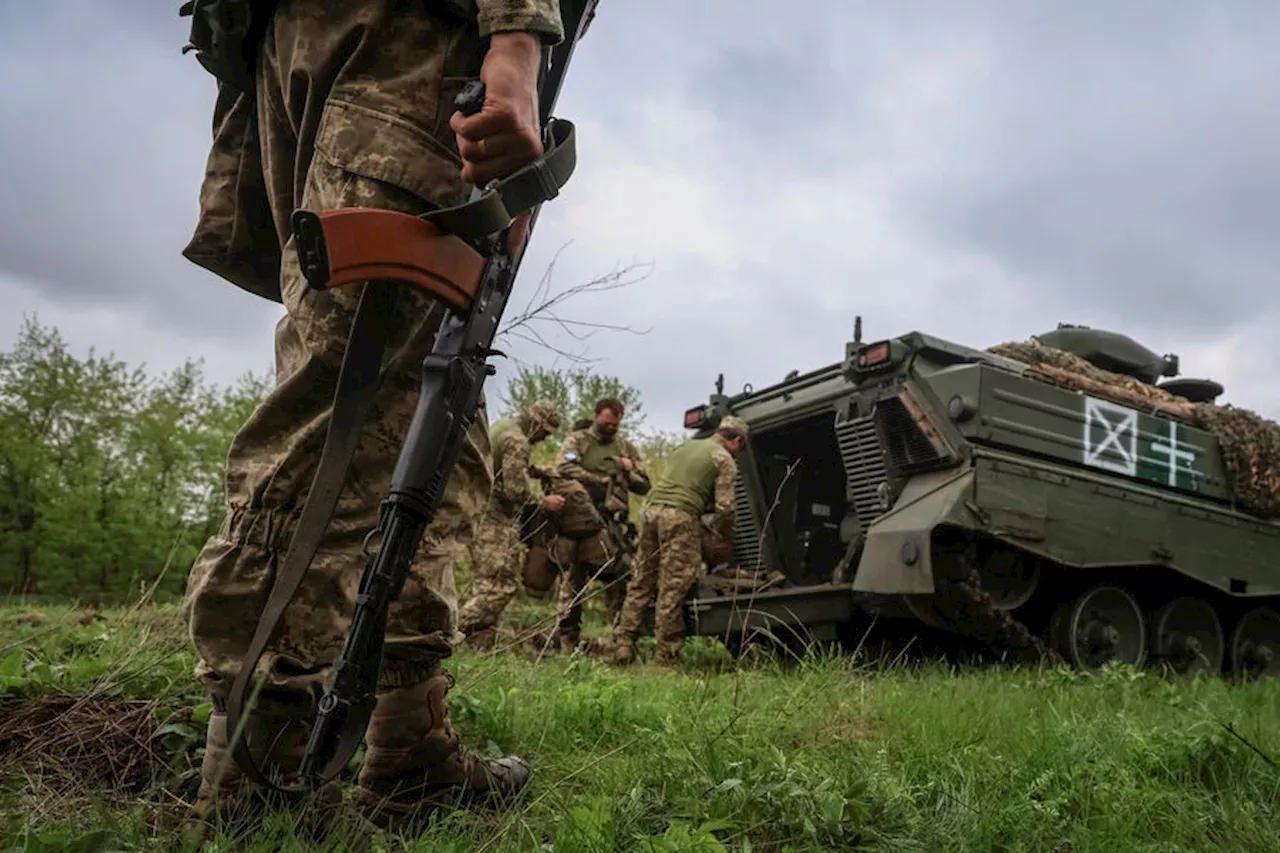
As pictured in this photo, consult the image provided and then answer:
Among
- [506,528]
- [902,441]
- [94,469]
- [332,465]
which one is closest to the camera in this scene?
[332,465]

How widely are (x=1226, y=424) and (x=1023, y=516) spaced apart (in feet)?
7.21

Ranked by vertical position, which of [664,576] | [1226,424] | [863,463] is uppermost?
[1226,424]

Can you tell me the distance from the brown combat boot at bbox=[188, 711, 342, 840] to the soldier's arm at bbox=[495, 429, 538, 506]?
17.9 feet

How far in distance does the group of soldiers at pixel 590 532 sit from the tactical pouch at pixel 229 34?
4.94m

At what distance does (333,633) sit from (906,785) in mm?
1295

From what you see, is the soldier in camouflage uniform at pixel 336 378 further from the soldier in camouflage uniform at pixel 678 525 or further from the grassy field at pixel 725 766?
the soldier in camouflage uniform at pixel 678 525

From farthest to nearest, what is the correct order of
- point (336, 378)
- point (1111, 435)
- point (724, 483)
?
point (724, 483)
point (1111, 435)
point (336, 378)

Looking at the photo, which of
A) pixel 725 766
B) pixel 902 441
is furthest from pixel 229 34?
pixel 902 441

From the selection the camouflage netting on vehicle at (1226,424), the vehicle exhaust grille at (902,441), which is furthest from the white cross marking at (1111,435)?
the vehicle exhaust grille at (902,441)

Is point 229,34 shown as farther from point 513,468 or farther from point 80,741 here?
point 513,468

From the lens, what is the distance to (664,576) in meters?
7.34

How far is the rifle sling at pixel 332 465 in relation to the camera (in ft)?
5.73

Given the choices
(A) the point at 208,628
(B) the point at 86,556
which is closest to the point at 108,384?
(B) the point at 86,556

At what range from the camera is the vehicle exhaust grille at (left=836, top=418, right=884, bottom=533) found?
6383 millimetres
